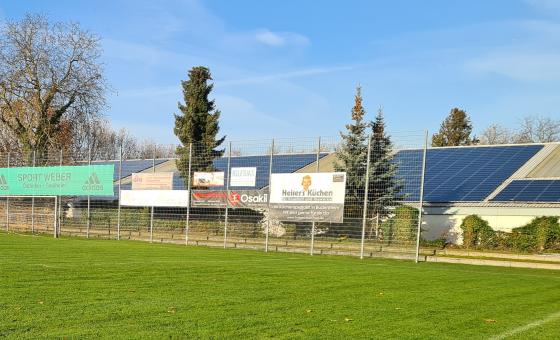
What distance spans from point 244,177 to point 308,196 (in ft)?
9.68

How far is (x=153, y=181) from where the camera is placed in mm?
22266

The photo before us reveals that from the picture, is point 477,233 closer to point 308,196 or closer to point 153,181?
point 308,196

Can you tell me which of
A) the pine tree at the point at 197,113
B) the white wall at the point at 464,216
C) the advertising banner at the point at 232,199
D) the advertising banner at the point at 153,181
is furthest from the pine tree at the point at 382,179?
the pine tree at the point at 197,113

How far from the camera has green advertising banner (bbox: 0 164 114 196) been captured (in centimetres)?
2303

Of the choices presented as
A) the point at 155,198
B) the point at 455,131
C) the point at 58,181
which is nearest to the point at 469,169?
the point at 155,198

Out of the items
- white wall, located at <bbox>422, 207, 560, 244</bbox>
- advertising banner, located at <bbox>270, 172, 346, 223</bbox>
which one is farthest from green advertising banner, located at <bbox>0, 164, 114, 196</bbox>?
white wall, located at <bbox>422, 207, 560, 244</bbox>

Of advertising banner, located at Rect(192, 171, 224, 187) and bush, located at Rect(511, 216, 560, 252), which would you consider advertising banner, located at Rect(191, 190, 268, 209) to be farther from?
bush, located at Rect(511, 216, 560, 252)

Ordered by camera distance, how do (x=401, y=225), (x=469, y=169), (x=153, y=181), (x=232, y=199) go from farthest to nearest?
1. (x=469, y=169)
2. (x=153, y=181)
3. (x=232, y=199)
4. (x=401, y=225)

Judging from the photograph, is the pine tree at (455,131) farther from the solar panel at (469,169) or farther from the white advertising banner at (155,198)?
the white advertising banner at (155,198)

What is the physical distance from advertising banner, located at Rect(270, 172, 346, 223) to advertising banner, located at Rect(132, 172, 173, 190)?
15.3 feet

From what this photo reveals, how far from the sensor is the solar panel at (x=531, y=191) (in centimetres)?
2152

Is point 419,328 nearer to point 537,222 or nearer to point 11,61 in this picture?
point 537,222

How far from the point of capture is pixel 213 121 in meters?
32.4

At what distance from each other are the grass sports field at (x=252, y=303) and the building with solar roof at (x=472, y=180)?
26.1ft
